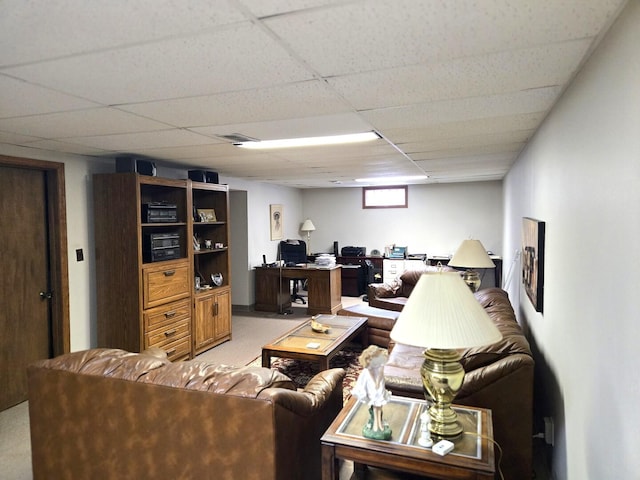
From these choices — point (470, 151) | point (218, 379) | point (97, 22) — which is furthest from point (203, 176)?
point (97, 22)

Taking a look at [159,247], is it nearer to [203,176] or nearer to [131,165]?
[131,165]

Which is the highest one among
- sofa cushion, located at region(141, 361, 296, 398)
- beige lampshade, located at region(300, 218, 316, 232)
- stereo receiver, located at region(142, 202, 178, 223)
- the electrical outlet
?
stereo receiver, located at region(142, 202, 178, 223)

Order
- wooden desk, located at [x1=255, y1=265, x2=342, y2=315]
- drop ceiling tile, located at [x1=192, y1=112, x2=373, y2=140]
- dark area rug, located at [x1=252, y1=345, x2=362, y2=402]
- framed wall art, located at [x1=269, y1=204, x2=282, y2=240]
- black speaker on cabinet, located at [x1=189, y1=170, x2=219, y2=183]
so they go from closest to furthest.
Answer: drop ceiling tile, located at [x1=192, y1=112, x2=373, y2=140], dark area rug, located at [x1=252, y1=345, x2=362, y2=402], black speaker on cabinet, located at [x1=189, y1=170, x2=219, y2=183], wooden desk, located at [x1=255, y1=265, x2=342, y2=315], framed wall art, located at [x1=269, y1=204, x2=282, y2=240]

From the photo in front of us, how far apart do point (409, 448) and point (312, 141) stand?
7.78 ft

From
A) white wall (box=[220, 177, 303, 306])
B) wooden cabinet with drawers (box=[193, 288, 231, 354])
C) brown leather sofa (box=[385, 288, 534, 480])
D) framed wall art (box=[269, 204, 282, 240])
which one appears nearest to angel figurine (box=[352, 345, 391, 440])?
brown leather sofa (box=[385, 288, 534, 480])

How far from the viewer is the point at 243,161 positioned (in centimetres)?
428

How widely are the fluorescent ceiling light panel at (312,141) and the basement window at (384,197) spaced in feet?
16.6

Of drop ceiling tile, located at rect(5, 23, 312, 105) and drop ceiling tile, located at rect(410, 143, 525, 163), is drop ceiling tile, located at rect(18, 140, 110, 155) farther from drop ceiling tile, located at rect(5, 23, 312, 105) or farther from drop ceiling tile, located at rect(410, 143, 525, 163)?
drop ceiling tile, located at rect(410, 143, 525, 163)

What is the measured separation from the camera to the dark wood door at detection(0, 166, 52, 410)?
3262mm

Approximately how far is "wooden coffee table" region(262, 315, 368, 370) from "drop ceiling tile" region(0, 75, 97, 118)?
8.09ft

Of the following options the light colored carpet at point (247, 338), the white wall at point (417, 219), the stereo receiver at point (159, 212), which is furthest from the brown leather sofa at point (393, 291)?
the stereo receiver at point (159, 212)

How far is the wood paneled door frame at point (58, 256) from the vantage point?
139 inches

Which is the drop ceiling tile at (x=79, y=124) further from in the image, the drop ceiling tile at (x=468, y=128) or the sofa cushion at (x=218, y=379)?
the drop ceiling tile at (x=468, y=128)

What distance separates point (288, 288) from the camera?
6848 millimetres
